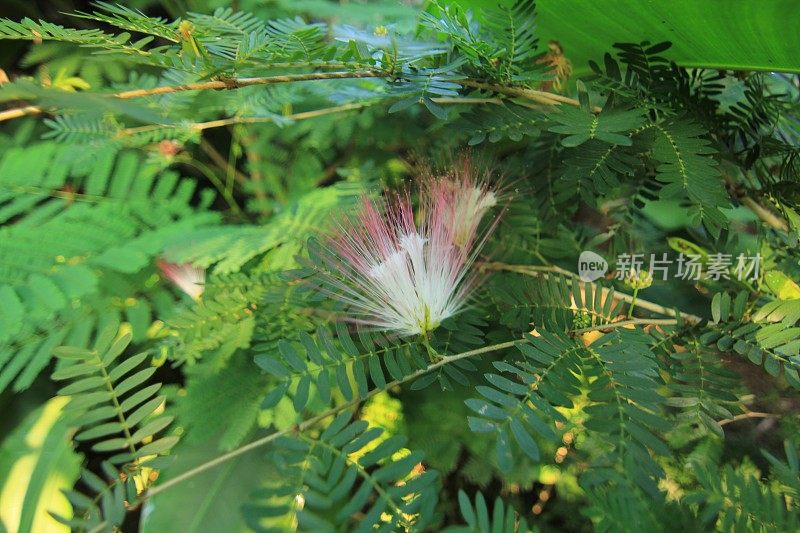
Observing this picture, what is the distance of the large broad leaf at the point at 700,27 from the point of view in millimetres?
467

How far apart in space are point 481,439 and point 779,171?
439 millimetres

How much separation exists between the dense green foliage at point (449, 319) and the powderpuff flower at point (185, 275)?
0.6 inches

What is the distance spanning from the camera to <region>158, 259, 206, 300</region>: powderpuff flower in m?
0.77

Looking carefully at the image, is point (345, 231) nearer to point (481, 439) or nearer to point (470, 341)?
point (470, 341)

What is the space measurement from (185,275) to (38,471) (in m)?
0.36

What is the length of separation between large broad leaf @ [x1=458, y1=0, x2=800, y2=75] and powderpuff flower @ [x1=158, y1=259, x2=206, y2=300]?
0.58 metres

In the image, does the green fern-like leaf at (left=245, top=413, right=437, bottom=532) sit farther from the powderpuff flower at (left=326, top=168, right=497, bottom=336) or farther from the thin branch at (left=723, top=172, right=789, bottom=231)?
the thin branch at (left=723, top=172, right=789, bottom=231)

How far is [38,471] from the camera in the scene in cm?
77

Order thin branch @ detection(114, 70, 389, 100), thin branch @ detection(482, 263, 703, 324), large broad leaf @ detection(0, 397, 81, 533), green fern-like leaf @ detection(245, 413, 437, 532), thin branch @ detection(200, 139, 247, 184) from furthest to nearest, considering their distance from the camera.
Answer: thin branch @ detection(200, 139, 247, 184) < large broad leaf @ detection(0, 397, 81, 533) < thin branch @ detection(482, 263, 703, 324) < thin branch @ detection(114, 70, 389, 100) < green fern-like leaf @ detection(245, 413, 437, 532)

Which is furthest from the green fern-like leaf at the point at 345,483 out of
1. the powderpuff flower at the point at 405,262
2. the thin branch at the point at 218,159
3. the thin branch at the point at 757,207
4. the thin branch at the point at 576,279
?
the thin branch at the point at 218,159

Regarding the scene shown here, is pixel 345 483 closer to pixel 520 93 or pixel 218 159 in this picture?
pixel 520 93

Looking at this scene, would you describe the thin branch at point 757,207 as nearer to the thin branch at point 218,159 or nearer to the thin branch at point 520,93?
the thin branch at point 520,93

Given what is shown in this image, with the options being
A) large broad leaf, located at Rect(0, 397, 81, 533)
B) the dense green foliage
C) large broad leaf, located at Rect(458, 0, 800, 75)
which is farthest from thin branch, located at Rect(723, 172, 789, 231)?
large broad leaf, located at Rect(0, 397, 81, 533)

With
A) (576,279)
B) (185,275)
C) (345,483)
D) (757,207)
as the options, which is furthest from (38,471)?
(757,207)
